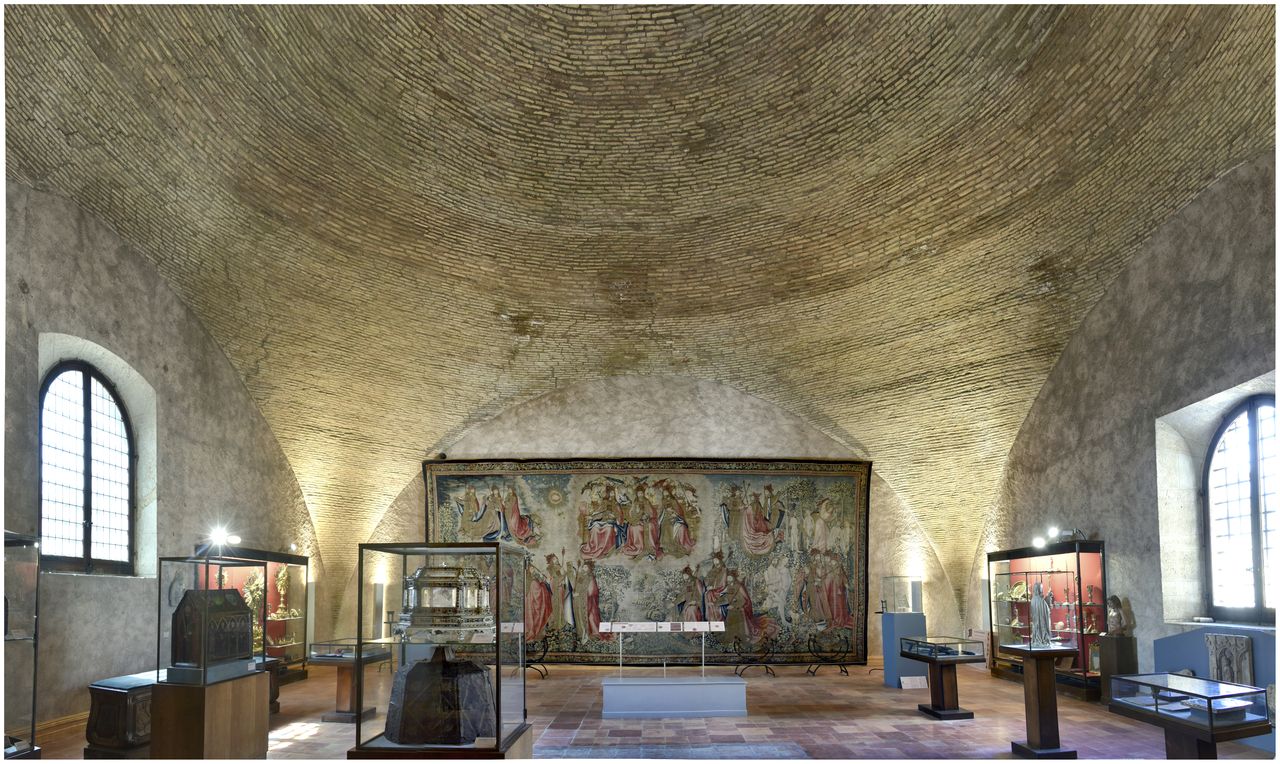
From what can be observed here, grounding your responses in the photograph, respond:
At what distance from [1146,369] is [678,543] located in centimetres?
846

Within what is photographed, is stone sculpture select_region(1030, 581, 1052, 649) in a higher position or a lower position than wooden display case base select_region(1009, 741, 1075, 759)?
higher

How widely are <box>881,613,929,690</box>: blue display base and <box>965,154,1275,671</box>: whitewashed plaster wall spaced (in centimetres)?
205

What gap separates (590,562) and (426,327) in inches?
204

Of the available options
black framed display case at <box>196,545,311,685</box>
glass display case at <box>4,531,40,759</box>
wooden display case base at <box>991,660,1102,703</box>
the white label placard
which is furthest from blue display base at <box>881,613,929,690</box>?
glass display case at <box>4,531,40,759</box>

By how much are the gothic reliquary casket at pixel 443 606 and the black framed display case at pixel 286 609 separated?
9.22 meters

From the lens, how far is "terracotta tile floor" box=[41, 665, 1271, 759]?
30.4 feet

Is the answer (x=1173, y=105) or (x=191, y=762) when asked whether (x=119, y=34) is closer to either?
(x=191, y=762)

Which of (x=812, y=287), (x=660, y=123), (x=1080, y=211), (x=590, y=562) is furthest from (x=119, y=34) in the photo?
(x=590, y=562)

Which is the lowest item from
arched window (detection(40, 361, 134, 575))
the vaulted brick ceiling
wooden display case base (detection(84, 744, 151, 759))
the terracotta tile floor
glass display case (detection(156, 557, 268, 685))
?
the terracotta tile floor

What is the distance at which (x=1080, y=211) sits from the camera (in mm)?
11461

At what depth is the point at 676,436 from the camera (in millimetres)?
17906

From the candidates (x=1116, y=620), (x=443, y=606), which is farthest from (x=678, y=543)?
(x=443, y=606)

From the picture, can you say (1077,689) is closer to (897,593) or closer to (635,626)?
(897,593)

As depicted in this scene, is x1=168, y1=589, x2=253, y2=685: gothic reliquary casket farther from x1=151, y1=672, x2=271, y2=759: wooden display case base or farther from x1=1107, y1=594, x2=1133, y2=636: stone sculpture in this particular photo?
x1=1107, y1=594, x2=1133, y2=636: stone sculpture
